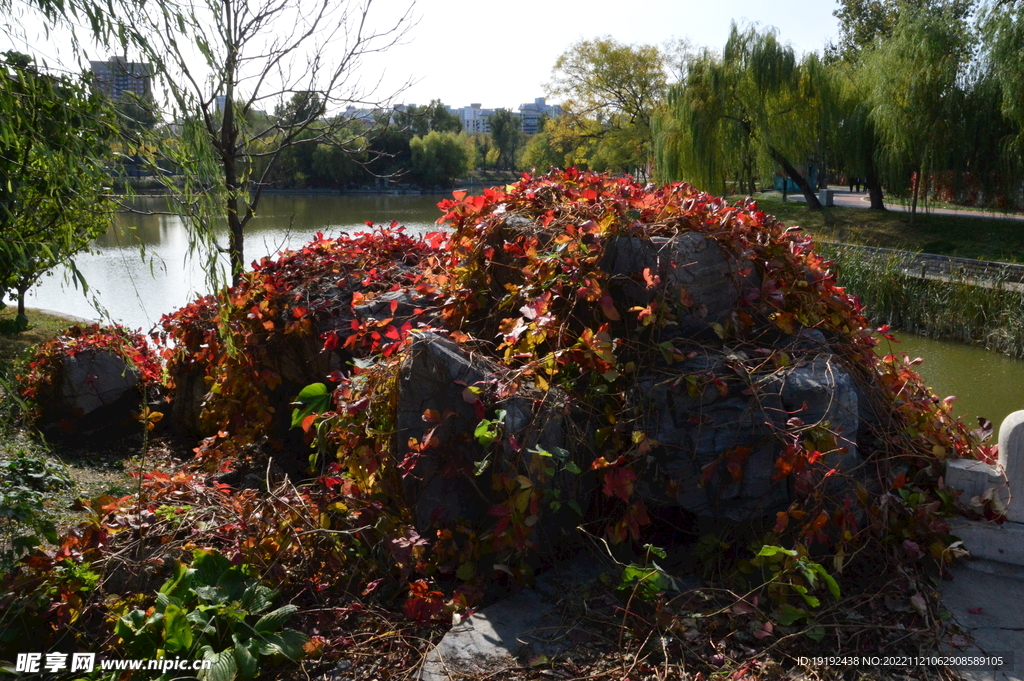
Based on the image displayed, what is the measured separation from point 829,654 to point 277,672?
182 cm

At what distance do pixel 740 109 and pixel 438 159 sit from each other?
54.8 ft

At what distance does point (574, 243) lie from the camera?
3215 millimetres

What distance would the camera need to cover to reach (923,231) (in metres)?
17.7

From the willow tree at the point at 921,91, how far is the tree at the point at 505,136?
33.6 meters

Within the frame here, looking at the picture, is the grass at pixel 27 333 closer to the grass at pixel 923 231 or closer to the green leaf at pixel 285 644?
the green leaf at pixel 285 644

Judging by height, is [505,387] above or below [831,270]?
below

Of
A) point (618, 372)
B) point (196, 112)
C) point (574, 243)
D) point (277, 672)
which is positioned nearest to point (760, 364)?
point (618, 372)

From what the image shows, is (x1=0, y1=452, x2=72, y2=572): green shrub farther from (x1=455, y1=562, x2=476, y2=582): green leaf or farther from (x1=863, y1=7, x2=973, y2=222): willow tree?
(x1=863, y1=7, x2=973, y2=222): willow tree

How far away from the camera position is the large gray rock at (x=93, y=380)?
5477 mm

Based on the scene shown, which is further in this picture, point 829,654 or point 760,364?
point 760,364

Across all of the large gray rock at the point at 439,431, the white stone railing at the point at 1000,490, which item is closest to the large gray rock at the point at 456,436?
the large gray rock at the point at 439,431

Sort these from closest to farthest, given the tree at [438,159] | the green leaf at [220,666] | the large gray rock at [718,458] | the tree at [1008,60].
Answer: the green leaf at [220,666] < the large gray rock at [718,458] < the tree at [1008,60] < the tree at [438,159]

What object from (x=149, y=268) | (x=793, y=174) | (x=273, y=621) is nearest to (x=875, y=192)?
(x=793, y=174)

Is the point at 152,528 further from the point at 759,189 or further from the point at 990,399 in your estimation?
the point at 759,189
